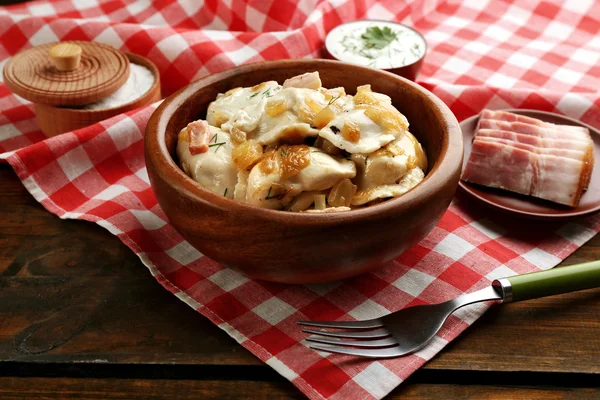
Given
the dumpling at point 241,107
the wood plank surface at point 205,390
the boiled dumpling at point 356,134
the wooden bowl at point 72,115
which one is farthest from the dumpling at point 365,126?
the wooden bowl at point 72,115

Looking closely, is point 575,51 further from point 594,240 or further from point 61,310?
point 61,310

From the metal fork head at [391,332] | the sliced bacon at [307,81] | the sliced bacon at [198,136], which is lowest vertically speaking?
the metal fork head at [391,332]

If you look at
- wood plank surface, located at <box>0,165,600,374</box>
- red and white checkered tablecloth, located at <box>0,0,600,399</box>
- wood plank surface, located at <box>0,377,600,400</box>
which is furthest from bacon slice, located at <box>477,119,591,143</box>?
wood plank surface, located at <box>0,377,600,400</box>

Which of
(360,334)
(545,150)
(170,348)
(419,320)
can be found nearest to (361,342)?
(360,334)

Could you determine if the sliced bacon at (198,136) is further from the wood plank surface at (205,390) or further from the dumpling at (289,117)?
the wood plank surface at (205,390)

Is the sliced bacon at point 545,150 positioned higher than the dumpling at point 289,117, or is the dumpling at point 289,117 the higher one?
the dumpling at point 289,117
